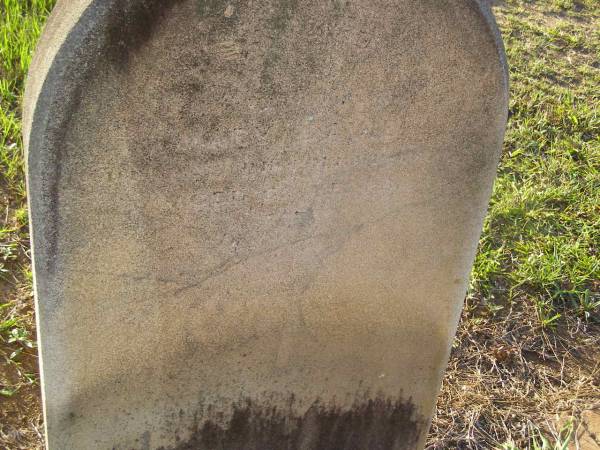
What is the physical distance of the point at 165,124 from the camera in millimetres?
1334

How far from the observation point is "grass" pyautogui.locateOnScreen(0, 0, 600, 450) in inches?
91.8

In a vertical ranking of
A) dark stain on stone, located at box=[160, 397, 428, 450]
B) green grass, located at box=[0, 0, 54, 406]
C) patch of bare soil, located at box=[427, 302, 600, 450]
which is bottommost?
patch of bare soil, located at box=[427, 302, 600, 450]

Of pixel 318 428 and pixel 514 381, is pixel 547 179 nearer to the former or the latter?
pixel 514 381

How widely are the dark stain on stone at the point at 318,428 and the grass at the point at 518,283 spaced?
1.31 feet

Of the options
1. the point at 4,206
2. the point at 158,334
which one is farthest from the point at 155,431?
the point at 4,206

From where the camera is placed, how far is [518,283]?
279 centimetres

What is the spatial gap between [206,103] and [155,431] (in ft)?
2.60

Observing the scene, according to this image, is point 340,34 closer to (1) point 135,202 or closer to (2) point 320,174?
(2) point 320,174

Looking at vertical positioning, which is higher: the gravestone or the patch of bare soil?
the gravestone

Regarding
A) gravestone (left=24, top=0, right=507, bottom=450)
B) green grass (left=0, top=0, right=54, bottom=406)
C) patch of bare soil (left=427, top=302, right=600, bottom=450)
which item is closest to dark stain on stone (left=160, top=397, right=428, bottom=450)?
gravestone (left=24, top=0, right=507, bottom=450)

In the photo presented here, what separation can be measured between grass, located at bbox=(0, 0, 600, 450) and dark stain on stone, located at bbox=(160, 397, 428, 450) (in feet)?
1.31

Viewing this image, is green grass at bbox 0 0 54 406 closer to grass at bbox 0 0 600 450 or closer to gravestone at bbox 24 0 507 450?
grass at bbox 0 0 600 450

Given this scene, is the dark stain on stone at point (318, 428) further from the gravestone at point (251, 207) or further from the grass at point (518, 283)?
the grass at point (518, 283)

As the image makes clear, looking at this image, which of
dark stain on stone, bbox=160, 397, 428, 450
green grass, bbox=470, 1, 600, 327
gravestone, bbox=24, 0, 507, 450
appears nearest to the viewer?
gravestone, bbox=24, 0, 507, 450
